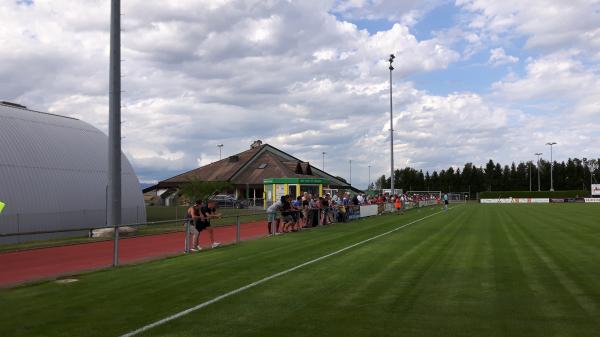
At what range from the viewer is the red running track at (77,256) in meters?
11.5

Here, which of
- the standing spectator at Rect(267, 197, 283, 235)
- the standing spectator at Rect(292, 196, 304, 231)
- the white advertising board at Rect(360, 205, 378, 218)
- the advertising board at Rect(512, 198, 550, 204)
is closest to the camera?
the standing spectator at Rect(267, 197, 283, 235)

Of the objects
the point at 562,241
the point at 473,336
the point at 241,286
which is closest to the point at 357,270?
the point at 241,286

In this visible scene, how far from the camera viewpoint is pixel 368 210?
143 ft

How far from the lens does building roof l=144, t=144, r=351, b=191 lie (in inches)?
3568

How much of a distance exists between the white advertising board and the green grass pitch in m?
25.0

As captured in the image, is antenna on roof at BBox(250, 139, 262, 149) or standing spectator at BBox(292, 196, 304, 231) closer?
standing spectator at BBox(292, 196, 304, 231)

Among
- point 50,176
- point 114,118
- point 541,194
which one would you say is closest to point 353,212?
point 114,118

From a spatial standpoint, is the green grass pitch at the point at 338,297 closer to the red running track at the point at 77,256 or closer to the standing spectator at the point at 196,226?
A: the red running track at the point at 77,256

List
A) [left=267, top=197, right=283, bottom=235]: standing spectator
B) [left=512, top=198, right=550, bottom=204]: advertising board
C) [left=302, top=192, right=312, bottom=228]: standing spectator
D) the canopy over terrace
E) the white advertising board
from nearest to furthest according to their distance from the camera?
1. [left=267, top=197, right=283, bottom=235]: standing spectator
2. [left=302, top=192, right=312, bottom=228]: standing spectator
3. the white advertising board
4. the canopy over terrace
5. [left=512, top=198, right=550, bottom=204]: advertising board

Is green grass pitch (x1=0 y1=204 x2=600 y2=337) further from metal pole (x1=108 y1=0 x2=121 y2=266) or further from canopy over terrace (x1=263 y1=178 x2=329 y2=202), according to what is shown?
canopy over terrace (x1=263 y1=178 x2=329 y2=202)

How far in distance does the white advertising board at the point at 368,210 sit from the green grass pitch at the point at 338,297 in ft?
82.1

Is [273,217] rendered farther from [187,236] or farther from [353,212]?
[353,212]

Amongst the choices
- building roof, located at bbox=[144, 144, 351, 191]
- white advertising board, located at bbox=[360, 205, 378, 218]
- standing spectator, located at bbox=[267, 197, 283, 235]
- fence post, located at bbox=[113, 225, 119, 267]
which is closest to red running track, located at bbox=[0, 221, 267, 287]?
fence post, located at bbox=[113, 225, 119, 267]

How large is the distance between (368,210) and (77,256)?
30841 millimetres
